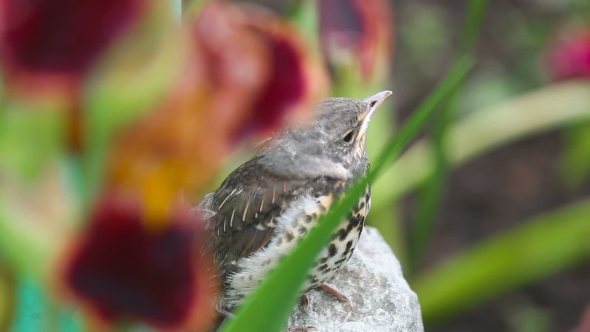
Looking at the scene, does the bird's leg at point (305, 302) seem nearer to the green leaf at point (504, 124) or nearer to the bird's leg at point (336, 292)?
the bird's leg at point (336, 292)

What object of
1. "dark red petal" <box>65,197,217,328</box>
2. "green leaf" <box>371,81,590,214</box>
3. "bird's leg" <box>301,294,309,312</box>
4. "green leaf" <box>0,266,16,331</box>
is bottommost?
"green leaf" <box>0,266,16,331</box>

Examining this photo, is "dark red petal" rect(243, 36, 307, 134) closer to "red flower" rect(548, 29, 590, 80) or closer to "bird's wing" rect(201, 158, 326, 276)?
"bird's wing" rect(201, 158, 326, 276)

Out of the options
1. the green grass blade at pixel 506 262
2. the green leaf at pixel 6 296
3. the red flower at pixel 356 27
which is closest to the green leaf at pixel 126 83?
the green leaf at pixel 6 296

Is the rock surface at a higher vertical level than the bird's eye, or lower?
lower

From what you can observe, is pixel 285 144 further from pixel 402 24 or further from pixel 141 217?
pixel 402 24

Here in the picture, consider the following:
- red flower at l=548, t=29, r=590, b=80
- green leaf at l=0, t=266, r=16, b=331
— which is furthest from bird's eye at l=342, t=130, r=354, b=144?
red flower at l=548, t=29, r=590, b=80

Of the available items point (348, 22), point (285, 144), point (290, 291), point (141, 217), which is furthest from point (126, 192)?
point (348, 22)

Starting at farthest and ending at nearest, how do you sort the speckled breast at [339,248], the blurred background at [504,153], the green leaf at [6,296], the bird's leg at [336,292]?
the blurred background at [504,153], the bird's leg at [336,292], the speckled breast at [339,248], the green leaf at [6,296]
